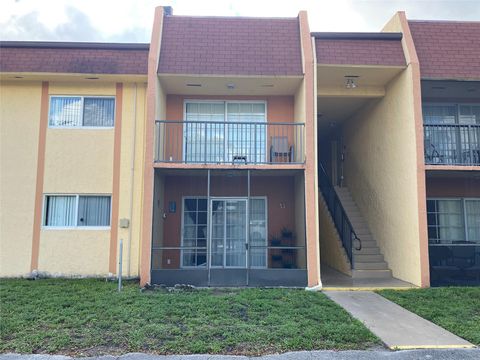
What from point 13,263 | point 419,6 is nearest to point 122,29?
point 13,263

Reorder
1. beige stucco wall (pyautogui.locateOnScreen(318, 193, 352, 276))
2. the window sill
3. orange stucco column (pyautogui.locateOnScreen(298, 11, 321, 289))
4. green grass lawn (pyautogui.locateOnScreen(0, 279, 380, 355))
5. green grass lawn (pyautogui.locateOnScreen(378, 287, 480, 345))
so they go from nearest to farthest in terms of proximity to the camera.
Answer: green grass lawn (pyautogui.locateOnScreen(0, 279, 380, 355)) < green grass lawn (pyautogui.locateOnScreen(378, 287, 480, 345)) < orange stucco column (pyautogui.locateOnScreen(298, 11, 321, 289)) < the window sill < beige stucco wall (pyautogui.locateOnScreen(318, 193, 352, 276))

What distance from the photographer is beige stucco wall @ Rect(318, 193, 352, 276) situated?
34.3ft

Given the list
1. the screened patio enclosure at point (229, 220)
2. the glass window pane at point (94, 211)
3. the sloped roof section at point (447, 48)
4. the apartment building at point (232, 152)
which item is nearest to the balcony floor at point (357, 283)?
the apartment building at point (232, 152)

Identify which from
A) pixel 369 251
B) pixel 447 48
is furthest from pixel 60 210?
pixel 447 48

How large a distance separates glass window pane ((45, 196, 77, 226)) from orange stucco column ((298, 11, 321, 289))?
6.31m

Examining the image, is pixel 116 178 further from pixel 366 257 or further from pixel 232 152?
pixel 366 257

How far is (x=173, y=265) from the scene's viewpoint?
33.6 ft

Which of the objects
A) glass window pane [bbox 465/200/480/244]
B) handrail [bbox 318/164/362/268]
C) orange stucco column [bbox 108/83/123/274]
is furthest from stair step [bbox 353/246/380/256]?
orange stucco column [bbox 108/83/123/274]

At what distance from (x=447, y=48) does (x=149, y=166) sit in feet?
27.7

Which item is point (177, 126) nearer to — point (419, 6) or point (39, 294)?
point (39, 294)

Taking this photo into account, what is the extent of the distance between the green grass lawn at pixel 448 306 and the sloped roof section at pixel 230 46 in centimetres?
589

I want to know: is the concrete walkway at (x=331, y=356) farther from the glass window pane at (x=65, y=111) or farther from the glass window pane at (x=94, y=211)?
the glass window pane at (x=65, y=111)

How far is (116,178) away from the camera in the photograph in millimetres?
9688

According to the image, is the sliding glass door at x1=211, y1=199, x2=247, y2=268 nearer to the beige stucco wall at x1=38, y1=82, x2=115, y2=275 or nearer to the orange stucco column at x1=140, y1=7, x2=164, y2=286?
the orange stucco column at x1=140, y1=7, x2=164, y2=286
